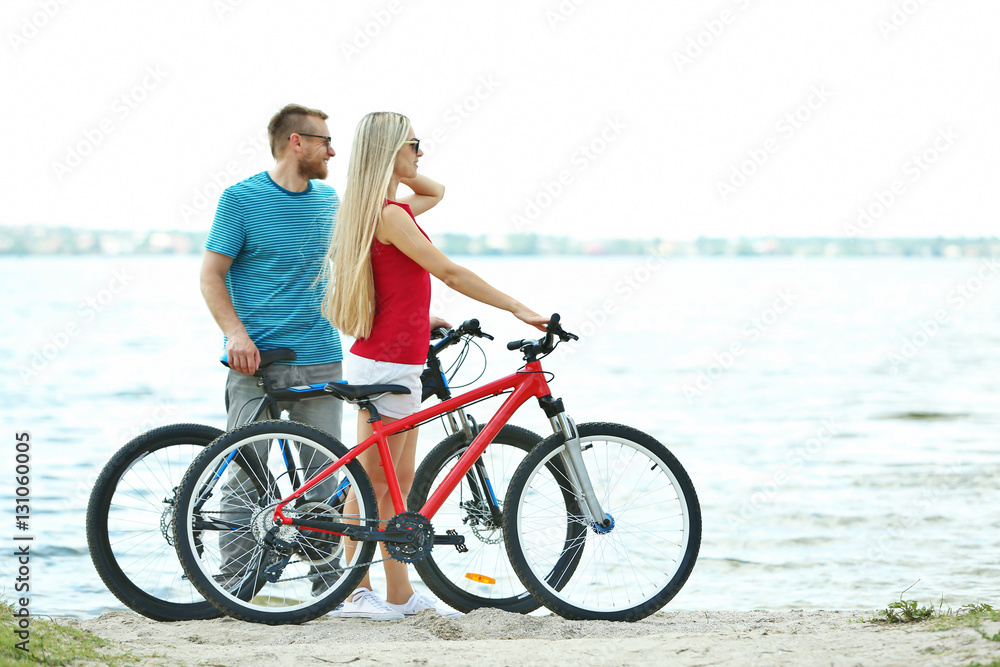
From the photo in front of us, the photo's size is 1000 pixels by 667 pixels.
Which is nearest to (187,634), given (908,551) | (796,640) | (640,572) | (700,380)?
(796,640)

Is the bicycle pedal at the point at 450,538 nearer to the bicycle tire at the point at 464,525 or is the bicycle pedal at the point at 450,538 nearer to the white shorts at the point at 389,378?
the bicycle tire at the point at 464,525

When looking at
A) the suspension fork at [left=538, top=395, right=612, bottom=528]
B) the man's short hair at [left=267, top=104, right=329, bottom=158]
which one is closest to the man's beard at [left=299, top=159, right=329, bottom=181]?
the man's short hair at [left=267, top=104, right=329, bottom=158]

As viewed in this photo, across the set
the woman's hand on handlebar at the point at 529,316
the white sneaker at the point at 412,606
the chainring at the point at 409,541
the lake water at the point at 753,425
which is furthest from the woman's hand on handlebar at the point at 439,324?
the lake water at the point at 753,425

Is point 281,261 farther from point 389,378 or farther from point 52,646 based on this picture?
point 52,646

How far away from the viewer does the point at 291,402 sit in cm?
429

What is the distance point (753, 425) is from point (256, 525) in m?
11.0

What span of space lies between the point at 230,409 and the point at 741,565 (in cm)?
401

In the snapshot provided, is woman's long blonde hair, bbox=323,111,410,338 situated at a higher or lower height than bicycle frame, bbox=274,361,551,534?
higher

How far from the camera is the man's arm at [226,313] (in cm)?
401

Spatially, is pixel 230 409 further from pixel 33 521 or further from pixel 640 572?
pixel 33 521

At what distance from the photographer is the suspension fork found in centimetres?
383

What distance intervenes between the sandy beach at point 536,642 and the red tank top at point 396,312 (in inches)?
42.1

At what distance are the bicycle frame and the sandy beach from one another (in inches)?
19.6

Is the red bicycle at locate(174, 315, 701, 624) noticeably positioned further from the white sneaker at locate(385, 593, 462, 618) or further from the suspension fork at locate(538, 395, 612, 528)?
the white sneaker at locate(385, 593, 462, 618)
